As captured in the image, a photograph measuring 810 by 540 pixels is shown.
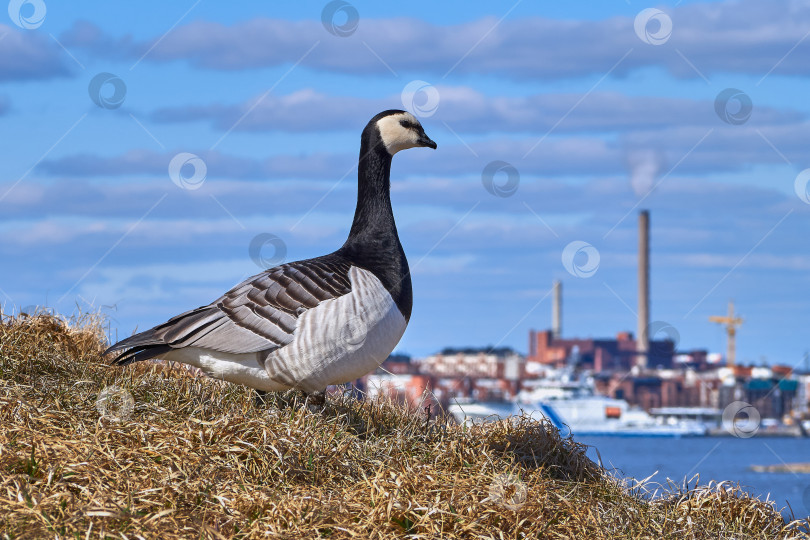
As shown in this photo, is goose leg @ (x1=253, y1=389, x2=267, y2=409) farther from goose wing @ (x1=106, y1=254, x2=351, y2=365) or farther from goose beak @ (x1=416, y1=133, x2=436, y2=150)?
goose beak @ (x1=416, y1=133, x2=436, y2=150)

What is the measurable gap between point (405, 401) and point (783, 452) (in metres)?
166

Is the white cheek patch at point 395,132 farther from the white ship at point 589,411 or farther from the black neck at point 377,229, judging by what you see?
the white ship at point 589,411

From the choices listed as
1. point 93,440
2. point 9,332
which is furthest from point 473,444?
point 9,332

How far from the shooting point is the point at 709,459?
141000mm

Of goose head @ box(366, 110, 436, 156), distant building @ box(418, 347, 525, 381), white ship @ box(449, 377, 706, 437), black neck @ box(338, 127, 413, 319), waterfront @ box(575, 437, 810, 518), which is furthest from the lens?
distant building @ box(418, 347, 525, 381)

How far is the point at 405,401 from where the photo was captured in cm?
1145

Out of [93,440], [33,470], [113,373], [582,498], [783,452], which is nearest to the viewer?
[33,470]

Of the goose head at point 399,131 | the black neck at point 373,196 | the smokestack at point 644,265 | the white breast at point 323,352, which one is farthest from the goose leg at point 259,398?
the smokestack at point 644,265

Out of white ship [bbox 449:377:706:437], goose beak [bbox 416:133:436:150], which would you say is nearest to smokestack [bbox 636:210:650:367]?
white ship [bbox 449:377:706:437]

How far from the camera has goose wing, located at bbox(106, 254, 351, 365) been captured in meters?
9.30

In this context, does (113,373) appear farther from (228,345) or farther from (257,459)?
(257,459)

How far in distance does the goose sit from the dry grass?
0.35 meters

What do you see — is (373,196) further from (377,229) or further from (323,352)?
(323,352)

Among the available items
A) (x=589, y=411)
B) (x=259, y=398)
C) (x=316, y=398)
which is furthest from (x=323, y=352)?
(x=589, y=411)
